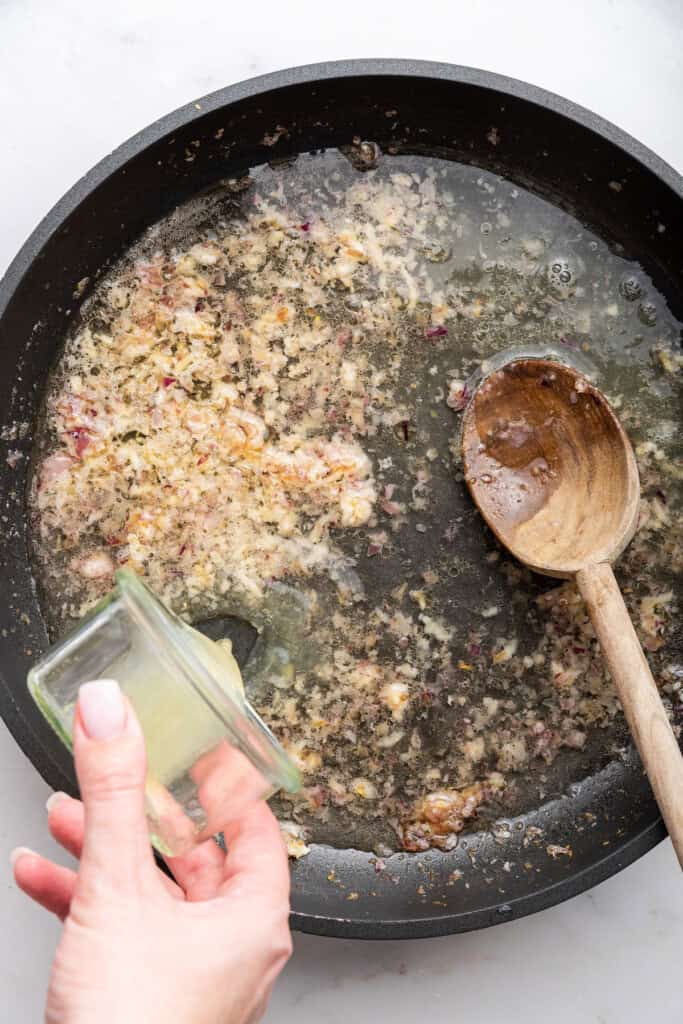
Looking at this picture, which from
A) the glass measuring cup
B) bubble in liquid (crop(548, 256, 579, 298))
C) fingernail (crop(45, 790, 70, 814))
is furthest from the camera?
bubble in liquid (crop(548, 256, 579, 298))

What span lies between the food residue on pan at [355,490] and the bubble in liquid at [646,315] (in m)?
0.01

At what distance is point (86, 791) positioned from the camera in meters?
0.69

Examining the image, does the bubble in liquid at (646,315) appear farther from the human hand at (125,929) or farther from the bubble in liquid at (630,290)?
the human hand at (125,929)

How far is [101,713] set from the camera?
694mm

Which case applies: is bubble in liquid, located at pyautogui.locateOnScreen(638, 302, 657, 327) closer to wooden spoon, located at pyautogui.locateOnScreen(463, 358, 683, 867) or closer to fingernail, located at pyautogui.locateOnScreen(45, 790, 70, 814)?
wooden spoon, located at pyautogui.locateOnScreen(463, 358, 683, 867)

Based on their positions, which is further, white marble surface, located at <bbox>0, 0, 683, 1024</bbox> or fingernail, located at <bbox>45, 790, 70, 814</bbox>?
white marble surface, located at <bbox>0, 0, 683, 1024</bbox>

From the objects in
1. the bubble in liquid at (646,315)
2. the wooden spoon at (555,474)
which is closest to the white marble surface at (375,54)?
the bubble in liquid at (646,315)

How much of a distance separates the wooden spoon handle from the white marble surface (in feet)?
0.93

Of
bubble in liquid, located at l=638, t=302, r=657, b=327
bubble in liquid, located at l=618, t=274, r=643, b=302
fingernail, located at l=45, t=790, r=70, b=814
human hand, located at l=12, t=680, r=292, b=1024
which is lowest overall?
human hand, located at l=12, t=680, r=292, b=1024

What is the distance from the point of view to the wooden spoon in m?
1.08

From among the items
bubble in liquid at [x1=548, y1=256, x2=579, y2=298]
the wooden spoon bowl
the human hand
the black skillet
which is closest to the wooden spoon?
the wooden spoon bowl

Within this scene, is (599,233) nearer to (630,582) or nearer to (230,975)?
(630,582)

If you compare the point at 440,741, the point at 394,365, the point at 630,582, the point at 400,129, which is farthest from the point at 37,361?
the point at 630,582

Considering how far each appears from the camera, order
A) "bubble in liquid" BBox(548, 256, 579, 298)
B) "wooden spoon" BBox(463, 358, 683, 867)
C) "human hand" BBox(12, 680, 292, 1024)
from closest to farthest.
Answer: "human hand" BBox(12, 680, 292, 1024)
"wooden spoon" BBox(463, 358, 683, 867)
"bubble in liquid" BBox(548, 256, 579, 298)
